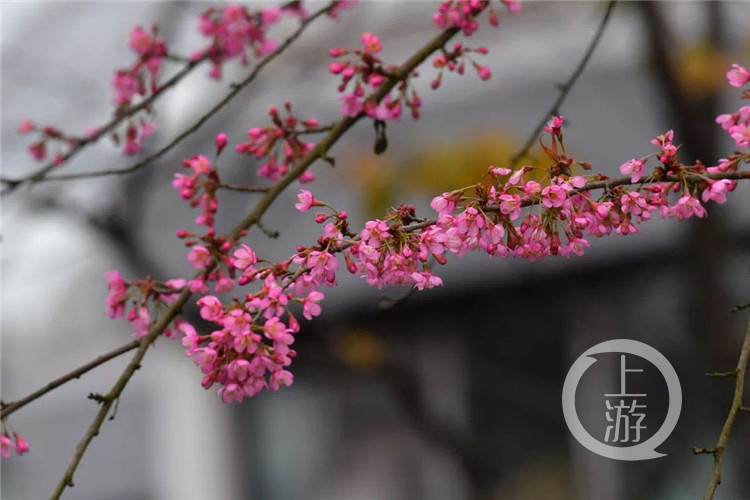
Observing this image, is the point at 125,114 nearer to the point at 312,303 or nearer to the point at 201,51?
the point at 201,51

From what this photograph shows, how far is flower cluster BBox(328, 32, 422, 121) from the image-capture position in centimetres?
145

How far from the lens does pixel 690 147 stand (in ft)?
9.10

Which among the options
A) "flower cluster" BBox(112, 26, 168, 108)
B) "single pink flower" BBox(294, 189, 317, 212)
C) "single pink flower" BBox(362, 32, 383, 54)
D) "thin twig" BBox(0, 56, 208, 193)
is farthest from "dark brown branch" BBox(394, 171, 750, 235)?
"flower cluster" BBox(112, 26, 168, 108)

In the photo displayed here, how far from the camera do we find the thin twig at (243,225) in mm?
1126

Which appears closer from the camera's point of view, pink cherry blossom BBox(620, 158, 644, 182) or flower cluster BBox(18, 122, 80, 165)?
pink cherry blossom BBox(620, 158, 644, 182)

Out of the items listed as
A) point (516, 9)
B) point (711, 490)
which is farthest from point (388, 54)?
point (711, 490)

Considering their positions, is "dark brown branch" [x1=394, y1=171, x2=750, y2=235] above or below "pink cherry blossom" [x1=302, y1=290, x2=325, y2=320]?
above

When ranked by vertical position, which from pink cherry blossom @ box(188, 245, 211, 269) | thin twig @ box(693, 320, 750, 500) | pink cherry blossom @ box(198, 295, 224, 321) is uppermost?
pink cherry blossom @ box(188, 245, 211, 269)

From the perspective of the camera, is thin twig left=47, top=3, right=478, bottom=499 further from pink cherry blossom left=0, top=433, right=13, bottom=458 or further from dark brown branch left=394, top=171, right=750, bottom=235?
dark brown branch left=394, top=171, right=750, bottom=235

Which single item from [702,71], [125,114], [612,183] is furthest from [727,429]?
[702,71]

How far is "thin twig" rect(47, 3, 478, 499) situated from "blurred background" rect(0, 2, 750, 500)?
1445mm

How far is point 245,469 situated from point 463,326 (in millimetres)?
1751

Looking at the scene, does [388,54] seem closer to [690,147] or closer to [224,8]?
[690,147]

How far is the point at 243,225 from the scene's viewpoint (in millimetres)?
1342
